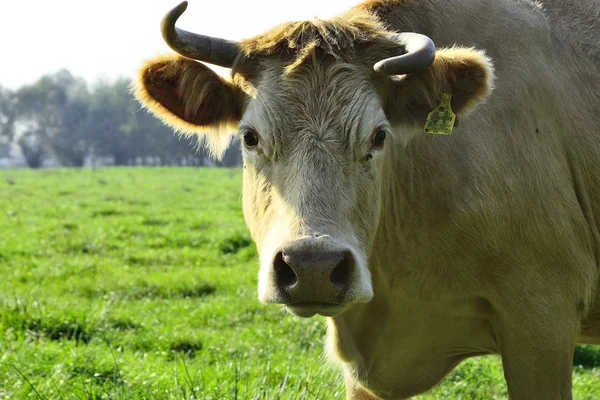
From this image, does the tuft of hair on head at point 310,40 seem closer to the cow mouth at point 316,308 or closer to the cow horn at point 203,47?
the cow horn at point 203,47

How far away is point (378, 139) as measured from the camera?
373cm

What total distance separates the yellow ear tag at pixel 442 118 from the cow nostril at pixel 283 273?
1272 millimetres

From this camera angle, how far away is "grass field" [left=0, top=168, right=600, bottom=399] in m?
5.07

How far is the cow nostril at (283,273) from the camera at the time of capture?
3131 mm

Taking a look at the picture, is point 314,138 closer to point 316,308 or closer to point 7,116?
point 316,308

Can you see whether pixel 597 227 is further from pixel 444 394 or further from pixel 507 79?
pixel 444 394

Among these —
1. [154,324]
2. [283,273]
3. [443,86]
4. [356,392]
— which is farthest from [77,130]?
[283,273]

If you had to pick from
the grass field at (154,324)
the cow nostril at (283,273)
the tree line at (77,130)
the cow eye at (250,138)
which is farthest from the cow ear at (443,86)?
the tree line at (77,130)

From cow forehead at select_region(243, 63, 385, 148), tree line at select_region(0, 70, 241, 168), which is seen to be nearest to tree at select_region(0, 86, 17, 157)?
tree line at select_region(0, 70, 241, 168)

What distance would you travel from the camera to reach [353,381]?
4836 mm

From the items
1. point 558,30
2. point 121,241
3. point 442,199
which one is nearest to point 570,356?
point 442,199

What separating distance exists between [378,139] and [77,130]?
308 ft

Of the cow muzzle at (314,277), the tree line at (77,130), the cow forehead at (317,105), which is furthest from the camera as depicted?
the tree line at (77,130)

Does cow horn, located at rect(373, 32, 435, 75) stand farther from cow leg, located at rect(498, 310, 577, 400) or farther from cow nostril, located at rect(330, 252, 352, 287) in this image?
cow leg, located at rect(498, 310, 577, 400)
